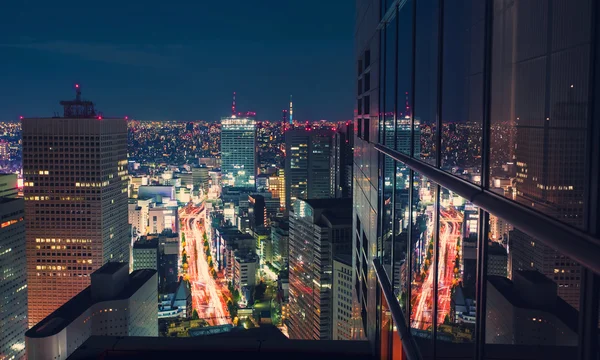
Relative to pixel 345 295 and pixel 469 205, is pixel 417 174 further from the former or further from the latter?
pixel 345 295

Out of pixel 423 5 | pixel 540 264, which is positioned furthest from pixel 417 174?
pixel 540 264

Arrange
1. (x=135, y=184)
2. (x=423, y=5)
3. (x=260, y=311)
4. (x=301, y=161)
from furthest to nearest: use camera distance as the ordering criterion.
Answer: (x=135, y=184) → (x=301, y=161) → (x=260, y=311) → (x=423, y=5)

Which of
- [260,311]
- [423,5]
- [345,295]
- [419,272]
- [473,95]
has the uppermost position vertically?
[423,5]

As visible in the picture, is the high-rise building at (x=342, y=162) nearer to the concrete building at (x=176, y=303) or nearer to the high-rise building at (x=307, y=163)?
the high-rise building at (x=307, y=163)

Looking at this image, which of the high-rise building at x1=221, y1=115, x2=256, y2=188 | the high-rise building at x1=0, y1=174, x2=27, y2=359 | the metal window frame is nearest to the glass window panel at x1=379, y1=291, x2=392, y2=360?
the metal window frame

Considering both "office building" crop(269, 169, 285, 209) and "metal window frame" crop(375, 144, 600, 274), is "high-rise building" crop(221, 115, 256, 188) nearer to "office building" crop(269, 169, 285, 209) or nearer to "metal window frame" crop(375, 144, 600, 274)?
"office building" crop(269, 169, 285, 209)

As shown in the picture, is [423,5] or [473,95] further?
[423,5]

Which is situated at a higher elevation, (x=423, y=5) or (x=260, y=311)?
(x=423, y=5)

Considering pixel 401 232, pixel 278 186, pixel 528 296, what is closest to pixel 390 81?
pixel 401 232
